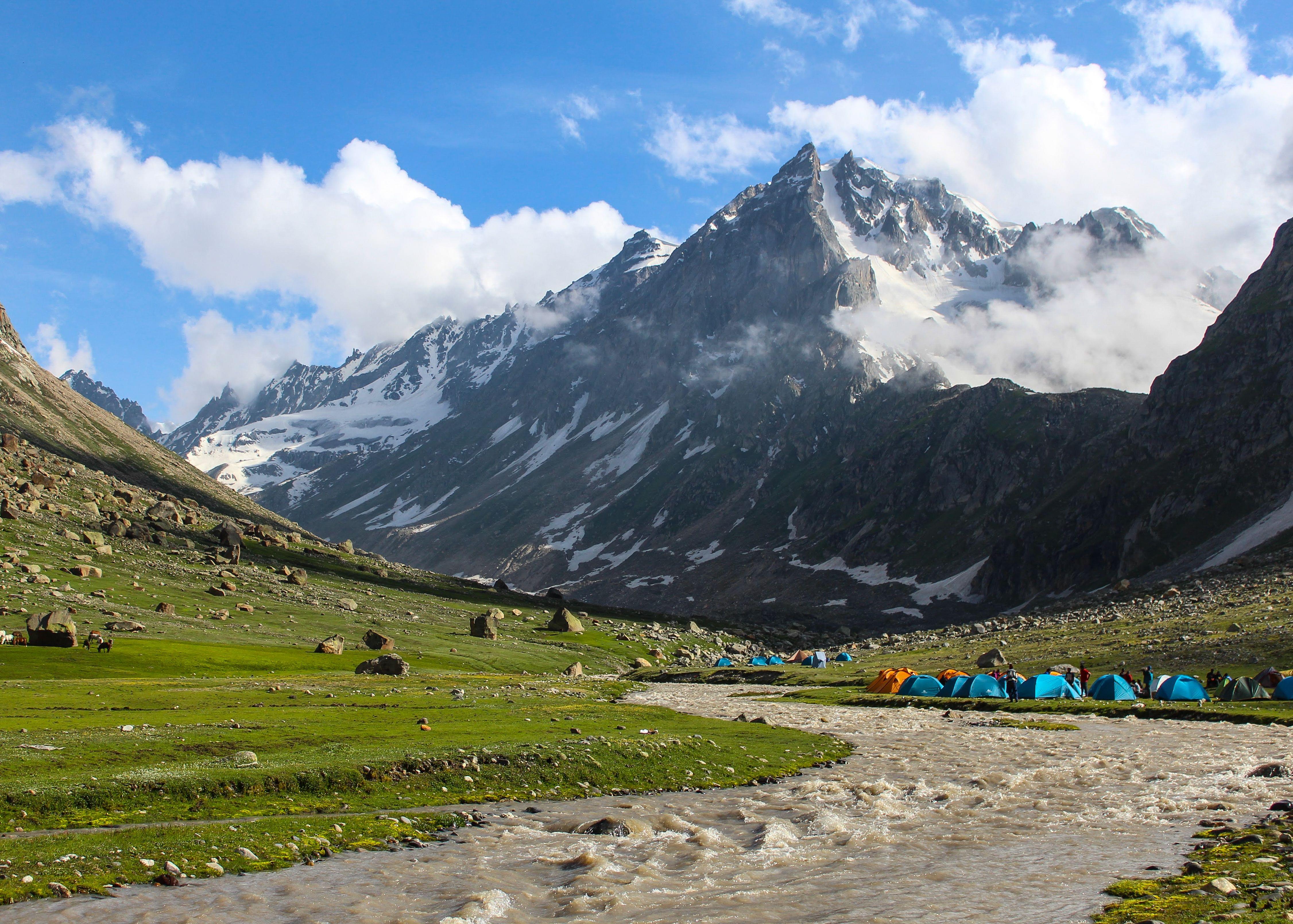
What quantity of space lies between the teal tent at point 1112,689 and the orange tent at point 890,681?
1663 centimetres

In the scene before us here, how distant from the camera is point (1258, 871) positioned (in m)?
17.8

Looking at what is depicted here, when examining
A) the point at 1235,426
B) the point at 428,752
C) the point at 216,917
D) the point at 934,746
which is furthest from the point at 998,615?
the point at 216,917

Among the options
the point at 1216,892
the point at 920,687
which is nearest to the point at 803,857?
the point at 1216,892

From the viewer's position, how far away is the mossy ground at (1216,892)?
15.1 meters

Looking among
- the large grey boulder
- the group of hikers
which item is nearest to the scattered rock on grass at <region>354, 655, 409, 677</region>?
the group of hikers

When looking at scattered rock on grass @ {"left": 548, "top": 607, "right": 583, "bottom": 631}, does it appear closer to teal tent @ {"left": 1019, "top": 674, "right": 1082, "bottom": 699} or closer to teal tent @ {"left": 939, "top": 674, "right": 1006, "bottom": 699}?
teal tent @ {"left": 939, "top": 674, "right": 1006, "bottom": 699}

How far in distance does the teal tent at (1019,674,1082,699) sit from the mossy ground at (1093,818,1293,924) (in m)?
44.4

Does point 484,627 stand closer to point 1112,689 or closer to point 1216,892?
point 1112,689

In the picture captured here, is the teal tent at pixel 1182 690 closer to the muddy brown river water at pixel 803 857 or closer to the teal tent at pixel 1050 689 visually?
the teal tent at pixel 1050 689

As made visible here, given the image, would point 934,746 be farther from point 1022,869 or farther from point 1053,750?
point 1022,869

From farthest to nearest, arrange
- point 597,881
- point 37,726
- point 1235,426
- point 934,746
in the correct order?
1. point 1235,426
2. point 934,746
3. point 37,726
4. point 597,881

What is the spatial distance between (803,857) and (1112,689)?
48.9 metres

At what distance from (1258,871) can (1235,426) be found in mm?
215068

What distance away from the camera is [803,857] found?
72.6ft
